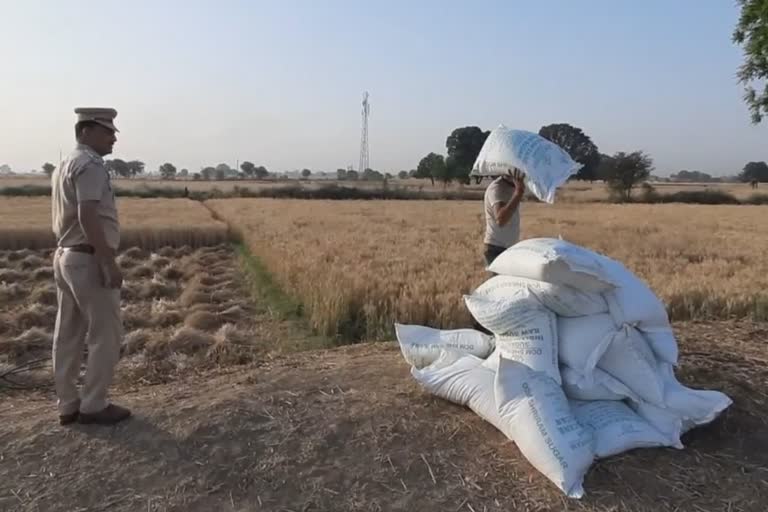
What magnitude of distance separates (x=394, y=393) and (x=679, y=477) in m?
1.63

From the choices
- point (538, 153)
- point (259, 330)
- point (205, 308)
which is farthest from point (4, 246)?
point (538, 153)

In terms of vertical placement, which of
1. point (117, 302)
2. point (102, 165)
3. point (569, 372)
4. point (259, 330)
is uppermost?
point (102, 165)

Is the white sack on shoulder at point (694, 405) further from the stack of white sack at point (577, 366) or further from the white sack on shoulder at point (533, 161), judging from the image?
the white sack on shoulder at point (533, 161)

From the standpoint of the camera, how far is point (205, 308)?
9.21 m

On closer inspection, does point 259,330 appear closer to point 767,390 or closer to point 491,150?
point 491,150

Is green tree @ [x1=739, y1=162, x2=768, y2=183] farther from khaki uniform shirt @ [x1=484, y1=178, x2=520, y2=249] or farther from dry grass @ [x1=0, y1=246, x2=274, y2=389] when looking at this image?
khaki uniform shirt @ [x1=484, y1=178, x2=520, y2=249]

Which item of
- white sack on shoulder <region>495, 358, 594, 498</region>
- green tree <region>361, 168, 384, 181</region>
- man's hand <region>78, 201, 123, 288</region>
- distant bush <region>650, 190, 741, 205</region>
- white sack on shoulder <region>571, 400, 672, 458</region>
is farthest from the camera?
green tree <region>361, 168, 384, 181</region>

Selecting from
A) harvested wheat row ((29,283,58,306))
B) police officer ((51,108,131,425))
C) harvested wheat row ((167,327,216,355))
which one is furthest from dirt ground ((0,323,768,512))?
harvested wheat row ((29,283,58,306))

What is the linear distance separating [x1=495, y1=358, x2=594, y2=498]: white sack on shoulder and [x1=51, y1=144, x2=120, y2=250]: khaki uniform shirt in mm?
2287

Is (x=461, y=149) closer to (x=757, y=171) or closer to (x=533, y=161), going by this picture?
(x=757, y=171)

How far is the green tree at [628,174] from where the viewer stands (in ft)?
156

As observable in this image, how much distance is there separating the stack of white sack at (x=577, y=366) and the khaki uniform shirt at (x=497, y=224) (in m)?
0.85

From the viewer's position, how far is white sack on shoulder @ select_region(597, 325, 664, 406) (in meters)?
3.36

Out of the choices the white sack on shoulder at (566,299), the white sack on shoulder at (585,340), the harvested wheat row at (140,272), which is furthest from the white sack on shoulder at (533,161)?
the harvested wheat row at (140,272)
